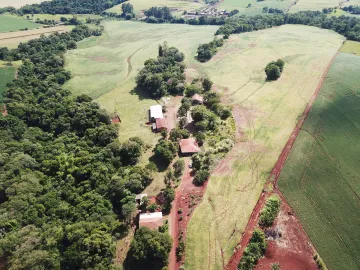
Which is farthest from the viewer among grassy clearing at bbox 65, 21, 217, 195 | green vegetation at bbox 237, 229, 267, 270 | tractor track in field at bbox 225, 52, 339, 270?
grassy clearing at bbox 65, 21, 217, 195

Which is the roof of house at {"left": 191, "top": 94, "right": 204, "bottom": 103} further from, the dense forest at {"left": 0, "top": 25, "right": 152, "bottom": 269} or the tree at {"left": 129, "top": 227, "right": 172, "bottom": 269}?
the tree at {"left": 129, "top": 227, "right": 172, "bottom": 269}

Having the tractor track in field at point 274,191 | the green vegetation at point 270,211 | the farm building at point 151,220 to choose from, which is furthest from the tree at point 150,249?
the green vegetation at point 270,211

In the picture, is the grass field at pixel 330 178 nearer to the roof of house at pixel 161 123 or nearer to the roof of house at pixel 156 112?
the roof of house at pixel 161 123

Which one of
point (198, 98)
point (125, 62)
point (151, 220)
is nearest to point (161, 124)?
point (198, 98)

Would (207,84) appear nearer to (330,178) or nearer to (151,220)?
(330,178)

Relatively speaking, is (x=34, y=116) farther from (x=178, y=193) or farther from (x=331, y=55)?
(x=331, y=55)

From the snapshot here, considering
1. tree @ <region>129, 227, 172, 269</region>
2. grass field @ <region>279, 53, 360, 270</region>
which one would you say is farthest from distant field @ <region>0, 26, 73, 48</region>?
grass field @ <region>279, 53, 360, 270</region>
